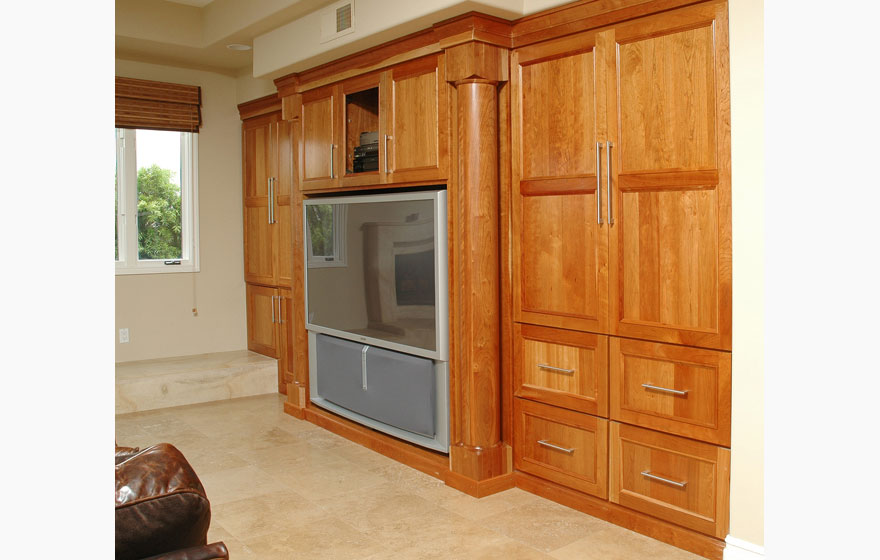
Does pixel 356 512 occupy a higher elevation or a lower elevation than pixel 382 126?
lower

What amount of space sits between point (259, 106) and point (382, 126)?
2074 mm

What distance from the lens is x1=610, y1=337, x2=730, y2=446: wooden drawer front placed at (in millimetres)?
2525

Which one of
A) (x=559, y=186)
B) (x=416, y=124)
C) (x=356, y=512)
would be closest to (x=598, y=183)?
(x=559, y=186)

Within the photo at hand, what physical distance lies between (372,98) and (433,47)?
0.86 metres

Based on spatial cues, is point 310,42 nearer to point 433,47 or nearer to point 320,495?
point 433,47

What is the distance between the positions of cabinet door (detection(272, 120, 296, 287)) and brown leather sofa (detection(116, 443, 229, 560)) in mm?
3783

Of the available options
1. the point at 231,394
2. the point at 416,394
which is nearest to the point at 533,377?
the point at 416,394

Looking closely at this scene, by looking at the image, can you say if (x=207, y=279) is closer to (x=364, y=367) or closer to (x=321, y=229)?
(x=321, y=229)

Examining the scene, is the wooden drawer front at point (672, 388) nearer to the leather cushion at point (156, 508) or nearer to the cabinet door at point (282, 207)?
the leather cushion at point (156, 508)

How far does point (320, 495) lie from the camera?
3285 mm

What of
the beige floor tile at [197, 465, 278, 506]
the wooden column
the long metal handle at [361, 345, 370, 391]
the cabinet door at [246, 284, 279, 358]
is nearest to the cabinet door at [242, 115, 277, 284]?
the cabinet door at [246, 284, 279, 358]

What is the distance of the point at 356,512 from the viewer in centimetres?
308
